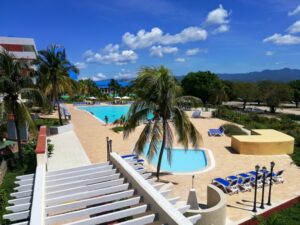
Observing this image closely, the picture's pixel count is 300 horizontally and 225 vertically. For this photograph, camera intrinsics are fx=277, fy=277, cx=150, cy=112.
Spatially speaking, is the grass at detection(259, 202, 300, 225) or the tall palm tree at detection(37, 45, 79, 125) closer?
the grass at detection(259, 202, 300, 225)

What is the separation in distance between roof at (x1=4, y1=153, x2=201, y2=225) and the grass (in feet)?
18.0

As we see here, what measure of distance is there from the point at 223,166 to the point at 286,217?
640cm

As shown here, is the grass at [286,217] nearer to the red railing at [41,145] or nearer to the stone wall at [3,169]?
the red railing at [41,145]

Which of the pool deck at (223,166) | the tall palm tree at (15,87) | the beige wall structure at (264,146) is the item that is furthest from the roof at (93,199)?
the beige wall structure at (264,146)

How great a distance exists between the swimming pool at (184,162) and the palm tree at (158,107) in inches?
149

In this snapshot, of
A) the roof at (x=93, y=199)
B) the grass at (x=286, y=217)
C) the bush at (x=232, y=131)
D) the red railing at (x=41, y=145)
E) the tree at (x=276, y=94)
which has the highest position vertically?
the tree at (x=276, y=94)

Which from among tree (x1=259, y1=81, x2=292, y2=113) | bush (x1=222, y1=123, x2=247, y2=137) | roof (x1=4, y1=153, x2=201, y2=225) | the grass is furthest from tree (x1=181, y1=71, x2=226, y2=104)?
roof (x1=4, y1=153, x2=201, y2=225)

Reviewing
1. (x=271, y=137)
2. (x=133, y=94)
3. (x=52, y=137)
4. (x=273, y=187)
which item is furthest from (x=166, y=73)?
(x=52, y=137)

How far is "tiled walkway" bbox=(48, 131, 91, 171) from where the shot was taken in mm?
15519

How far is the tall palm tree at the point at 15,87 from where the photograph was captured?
13422 mm

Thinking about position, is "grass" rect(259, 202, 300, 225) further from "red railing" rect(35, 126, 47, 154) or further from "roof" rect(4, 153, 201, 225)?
"red railing" rect(35, 126, 47, 154)

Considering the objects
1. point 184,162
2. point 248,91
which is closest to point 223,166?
point 184,162

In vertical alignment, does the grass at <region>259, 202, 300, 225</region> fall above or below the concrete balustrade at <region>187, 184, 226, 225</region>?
below

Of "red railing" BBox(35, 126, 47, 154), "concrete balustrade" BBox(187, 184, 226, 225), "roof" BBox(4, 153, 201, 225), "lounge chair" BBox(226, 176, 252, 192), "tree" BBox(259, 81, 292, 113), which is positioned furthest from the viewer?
"tree" BBox(259, 81, 292, 113)
